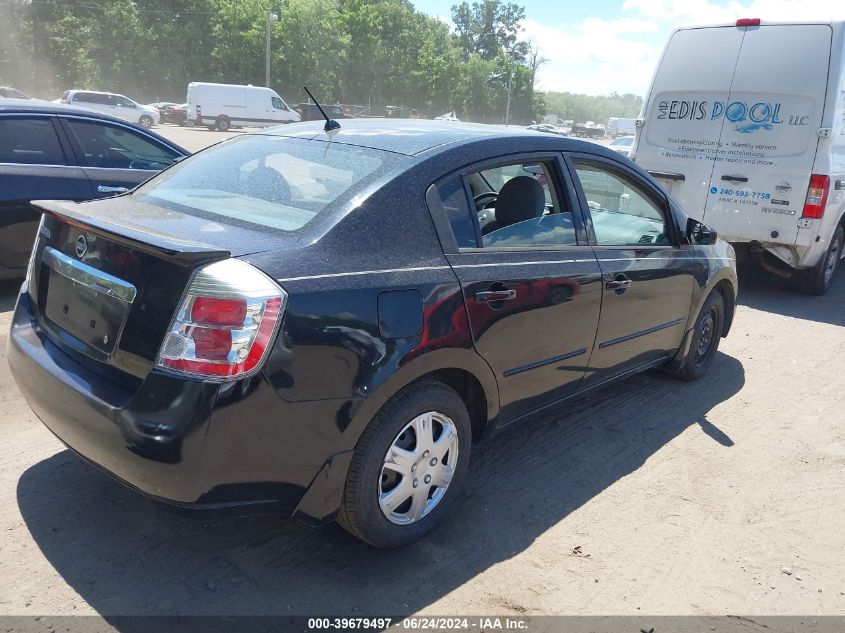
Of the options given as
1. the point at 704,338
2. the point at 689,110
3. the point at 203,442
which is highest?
the point at 689,110

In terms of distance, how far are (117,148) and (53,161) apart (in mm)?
570

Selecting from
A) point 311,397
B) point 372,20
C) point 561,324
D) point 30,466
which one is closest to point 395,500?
point 311,397

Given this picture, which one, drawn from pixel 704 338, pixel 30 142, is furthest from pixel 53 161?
pixel 704 338

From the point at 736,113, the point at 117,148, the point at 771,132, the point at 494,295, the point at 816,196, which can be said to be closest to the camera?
the point at 494,295

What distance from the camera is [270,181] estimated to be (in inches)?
127

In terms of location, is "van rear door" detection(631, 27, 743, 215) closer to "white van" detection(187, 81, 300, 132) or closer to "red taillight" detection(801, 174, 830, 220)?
"red taillight" detection(801, 174, 830, 220)

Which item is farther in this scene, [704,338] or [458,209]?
[704,338]

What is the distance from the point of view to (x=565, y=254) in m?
3.65

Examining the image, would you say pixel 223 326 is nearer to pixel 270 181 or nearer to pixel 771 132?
pixel 270 181

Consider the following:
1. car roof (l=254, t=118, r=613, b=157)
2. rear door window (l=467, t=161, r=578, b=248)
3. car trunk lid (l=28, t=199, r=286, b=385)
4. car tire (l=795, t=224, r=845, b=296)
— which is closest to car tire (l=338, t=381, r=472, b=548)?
car trunk lid (l=28, t=199, r=286, b=385)

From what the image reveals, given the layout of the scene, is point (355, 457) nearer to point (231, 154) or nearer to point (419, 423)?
point (419, 423)

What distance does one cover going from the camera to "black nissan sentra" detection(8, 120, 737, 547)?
242cm

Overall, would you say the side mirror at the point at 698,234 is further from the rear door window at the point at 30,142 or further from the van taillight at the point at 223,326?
the rear door window at the point at 30,142

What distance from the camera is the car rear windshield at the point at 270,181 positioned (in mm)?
2947
